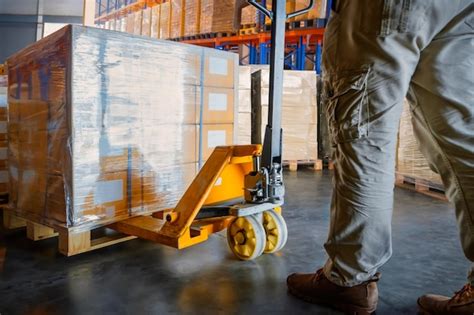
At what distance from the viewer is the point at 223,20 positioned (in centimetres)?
929

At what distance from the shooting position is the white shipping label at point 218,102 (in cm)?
290

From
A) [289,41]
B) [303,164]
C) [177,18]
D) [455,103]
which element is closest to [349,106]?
[455,103]

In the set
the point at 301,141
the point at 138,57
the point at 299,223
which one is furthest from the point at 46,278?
the point at 301,141

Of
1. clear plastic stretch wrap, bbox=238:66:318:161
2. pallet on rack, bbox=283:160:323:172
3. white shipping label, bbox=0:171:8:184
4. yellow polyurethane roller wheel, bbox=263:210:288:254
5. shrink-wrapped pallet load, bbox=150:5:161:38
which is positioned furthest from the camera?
shrink-wrapped pallet load, bbox=150:5:161:38

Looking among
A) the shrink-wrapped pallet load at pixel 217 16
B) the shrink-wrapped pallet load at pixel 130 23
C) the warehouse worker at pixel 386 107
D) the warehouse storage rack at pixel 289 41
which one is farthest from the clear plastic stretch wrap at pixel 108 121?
the shrink-wrapped pallet load at pixel 130 23

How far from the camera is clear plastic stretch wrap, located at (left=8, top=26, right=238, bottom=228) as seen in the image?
2.29 metres

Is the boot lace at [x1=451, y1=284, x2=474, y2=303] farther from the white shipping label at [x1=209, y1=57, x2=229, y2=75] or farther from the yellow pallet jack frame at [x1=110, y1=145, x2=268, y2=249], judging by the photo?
the white shipping label at [x1=209, y1=57, x2=229, y2=75]

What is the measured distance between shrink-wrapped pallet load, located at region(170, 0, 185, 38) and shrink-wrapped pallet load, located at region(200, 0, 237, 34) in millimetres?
692

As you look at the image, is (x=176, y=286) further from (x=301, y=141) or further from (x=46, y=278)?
(x=301, y=141)

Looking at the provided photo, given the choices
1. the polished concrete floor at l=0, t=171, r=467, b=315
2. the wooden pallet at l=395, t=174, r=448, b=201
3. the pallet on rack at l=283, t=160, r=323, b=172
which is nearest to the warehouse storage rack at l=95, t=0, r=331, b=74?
the pallet on rack at l=283, t=160, r=323, b=172

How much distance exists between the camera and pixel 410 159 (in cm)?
486

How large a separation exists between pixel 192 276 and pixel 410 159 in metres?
3.55

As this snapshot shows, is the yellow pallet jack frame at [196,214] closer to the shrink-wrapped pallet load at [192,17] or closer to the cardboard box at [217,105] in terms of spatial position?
the cardboard box at [217,105]

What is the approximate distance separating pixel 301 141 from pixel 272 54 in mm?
4315
